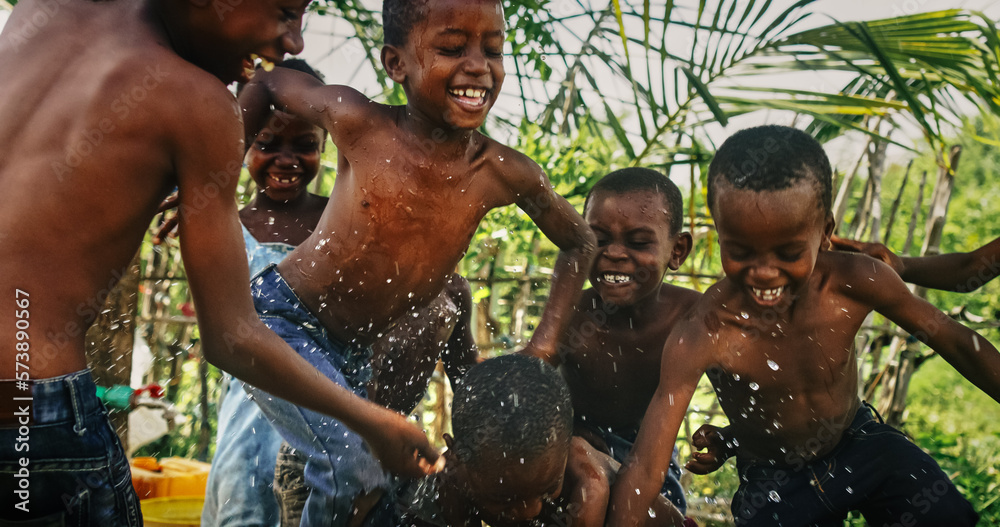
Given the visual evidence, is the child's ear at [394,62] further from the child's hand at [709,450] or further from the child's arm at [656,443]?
the child's hand at [709,450]

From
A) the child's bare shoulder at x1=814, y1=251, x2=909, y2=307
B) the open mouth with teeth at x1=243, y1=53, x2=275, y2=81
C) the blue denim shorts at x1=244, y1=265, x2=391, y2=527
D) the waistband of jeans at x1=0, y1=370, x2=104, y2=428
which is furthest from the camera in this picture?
the child's bare shoulder at x1=814, y1=251, x2=909, y2=307

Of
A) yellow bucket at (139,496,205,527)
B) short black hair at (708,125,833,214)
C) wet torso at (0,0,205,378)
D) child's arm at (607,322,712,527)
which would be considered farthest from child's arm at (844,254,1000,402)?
yellow bucket at (139,496,205,527)

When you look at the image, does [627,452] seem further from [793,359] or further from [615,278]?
[793,359]

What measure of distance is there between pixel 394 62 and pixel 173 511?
7.03ft

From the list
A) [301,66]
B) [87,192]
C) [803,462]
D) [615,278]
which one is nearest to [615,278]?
[615,278]

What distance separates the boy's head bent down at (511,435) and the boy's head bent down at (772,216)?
2.36 feet

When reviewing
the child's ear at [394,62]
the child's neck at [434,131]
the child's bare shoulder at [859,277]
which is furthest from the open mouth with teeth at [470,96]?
the child's bare shoulder at [859,277]

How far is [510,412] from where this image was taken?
2.36m

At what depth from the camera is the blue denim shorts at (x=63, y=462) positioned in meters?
1.49

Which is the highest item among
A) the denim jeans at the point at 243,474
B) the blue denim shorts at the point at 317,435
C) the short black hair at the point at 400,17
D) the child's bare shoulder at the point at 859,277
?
the short black hair at the point at 400,17

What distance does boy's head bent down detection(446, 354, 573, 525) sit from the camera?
7.73ft

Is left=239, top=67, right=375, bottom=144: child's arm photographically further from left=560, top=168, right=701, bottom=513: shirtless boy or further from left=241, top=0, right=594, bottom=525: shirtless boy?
left=560, top=168, right=701, bottom=513: shirtless boy

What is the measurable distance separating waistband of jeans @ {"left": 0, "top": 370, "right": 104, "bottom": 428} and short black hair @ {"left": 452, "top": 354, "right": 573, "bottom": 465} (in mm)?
1100

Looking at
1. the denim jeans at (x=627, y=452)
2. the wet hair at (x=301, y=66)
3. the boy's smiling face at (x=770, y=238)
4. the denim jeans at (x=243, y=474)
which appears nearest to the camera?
the boy's smiling face at (x=770, y=238)
